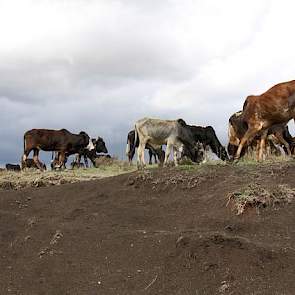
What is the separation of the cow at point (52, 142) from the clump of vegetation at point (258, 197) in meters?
16.0

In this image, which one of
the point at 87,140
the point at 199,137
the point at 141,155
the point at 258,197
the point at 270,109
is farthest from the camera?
the point at 87,140

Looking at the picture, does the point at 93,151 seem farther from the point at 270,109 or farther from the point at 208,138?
the point at 270,109

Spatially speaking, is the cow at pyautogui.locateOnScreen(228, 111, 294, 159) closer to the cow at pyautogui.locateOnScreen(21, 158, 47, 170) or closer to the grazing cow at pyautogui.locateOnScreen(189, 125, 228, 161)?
the grazing cow at pyautogui.locateOnScreen(189, 125, 228, 161)

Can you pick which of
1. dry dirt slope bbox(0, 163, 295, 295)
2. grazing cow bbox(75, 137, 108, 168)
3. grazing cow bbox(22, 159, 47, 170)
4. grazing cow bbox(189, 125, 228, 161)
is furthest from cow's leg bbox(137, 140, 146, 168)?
grazing cow bbox(75, 137, 108, 168)

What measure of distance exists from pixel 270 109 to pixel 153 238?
6.86m

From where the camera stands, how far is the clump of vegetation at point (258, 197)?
9.34m

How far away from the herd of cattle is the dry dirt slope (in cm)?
356

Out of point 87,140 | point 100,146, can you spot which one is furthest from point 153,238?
point 100,146

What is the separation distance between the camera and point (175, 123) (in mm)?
21375

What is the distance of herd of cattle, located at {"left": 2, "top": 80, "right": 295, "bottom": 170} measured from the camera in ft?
48.4

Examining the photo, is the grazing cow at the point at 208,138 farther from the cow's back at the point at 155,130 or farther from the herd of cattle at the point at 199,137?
the cow's back at the point at 155,130

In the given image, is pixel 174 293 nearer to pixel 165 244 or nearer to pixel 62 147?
pixel 165 244

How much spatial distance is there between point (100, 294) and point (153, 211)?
270 cm

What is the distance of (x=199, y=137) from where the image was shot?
24.2 m
